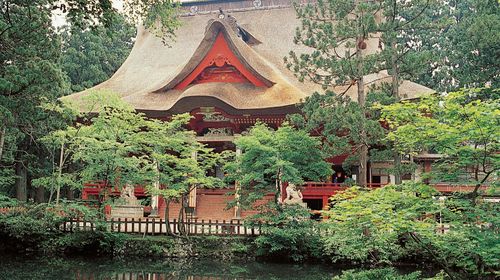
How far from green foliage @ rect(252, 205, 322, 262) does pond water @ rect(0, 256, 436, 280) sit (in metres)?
0.38

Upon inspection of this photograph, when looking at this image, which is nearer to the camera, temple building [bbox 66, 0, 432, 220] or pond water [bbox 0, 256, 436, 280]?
pond water [bbox 0, 256, 436, 280]

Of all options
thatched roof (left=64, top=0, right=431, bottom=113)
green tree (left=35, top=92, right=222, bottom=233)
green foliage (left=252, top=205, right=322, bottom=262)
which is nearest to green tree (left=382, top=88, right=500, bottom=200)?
green foliage (left=252, top=205, right=322, bottom=262)

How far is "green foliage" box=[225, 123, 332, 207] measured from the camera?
49.6 feet

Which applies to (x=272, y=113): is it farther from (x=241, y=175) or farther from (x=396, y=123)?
(x=396, y=123)

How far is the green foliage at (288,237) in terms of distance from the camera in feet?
48.0

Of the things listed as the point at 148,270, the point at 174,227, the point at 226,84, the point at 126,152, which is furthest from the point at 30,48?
the point at 226,84

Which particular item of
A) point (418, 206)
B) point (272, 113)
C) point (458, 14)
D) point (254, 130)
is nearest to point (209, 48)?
point (272, 113)

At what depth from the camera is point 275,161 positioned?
15102mm

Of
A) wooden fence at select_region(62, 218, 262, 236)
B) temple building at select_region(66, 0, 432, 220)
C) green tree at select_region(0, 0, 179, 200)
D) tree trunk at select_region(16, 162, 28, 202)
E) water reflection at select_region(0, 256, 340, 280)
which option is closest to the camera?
green tree at select_region(0, 0, 179, 200)

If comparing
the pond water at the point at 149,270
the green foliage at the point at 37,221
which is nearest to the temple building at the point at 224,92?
the green foliage at the point at 37,221

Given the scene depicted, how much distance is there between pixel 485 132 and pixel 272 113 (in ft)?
41.5

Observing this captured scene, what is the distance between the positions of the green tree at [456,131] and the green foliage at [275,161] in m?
7.30

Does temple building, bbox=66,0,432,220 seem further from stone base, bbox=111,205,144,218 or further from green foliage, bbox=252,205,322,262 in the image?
green foliage, bbox=252,205,322,262

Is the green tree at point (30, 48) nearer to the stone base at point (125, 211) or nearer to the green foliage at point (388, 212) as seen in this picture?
the green foliage at point (388, 212)
